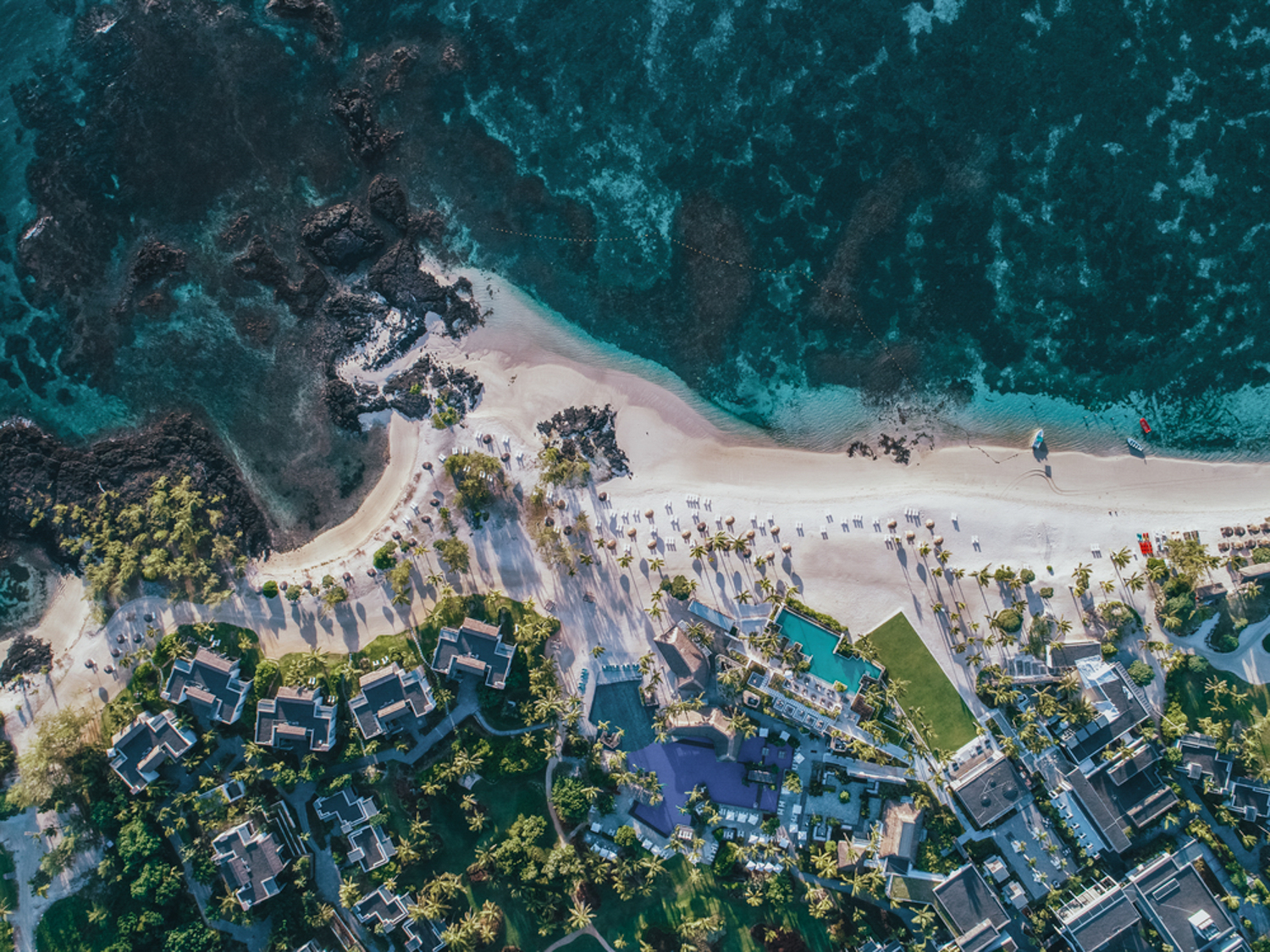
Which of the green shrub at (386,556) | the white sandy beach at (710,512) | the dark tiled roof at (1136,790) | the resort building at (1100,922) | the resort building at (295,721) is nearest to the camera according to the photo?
the resort building at (1100,922)

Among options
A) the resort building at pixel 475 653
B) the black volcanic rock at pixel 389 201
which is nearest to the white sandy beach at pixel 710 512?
the resort building at pixel 475 653

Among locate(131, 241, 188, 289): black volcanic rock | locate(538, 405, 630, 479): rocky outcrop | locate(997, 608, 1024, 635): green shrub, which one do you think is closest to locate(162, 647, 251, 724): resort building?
locate(538, 405, 630, 479): rocky outcrop

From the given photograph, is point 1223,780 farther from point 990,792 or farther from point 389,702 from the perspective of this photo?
point 389,702

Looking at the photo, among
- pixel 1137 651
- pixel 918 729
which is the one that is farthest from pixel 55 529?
pixel 1137 651

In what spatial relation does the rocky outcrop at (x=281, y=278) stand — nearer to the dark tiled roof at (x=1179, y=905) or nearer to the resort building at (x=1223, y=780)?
the resort building at (x=1223, y=780)

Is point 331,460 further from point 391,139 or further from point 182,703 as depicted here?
point 391,139

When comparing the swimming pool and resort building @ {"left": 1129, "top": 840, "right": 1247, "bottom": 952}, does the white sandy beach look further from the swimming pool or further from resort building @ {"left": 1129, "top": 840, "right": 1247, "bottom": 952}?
resort building @ {"left": 1129, "top": 840, "right": 1247, "bottom": 952}
